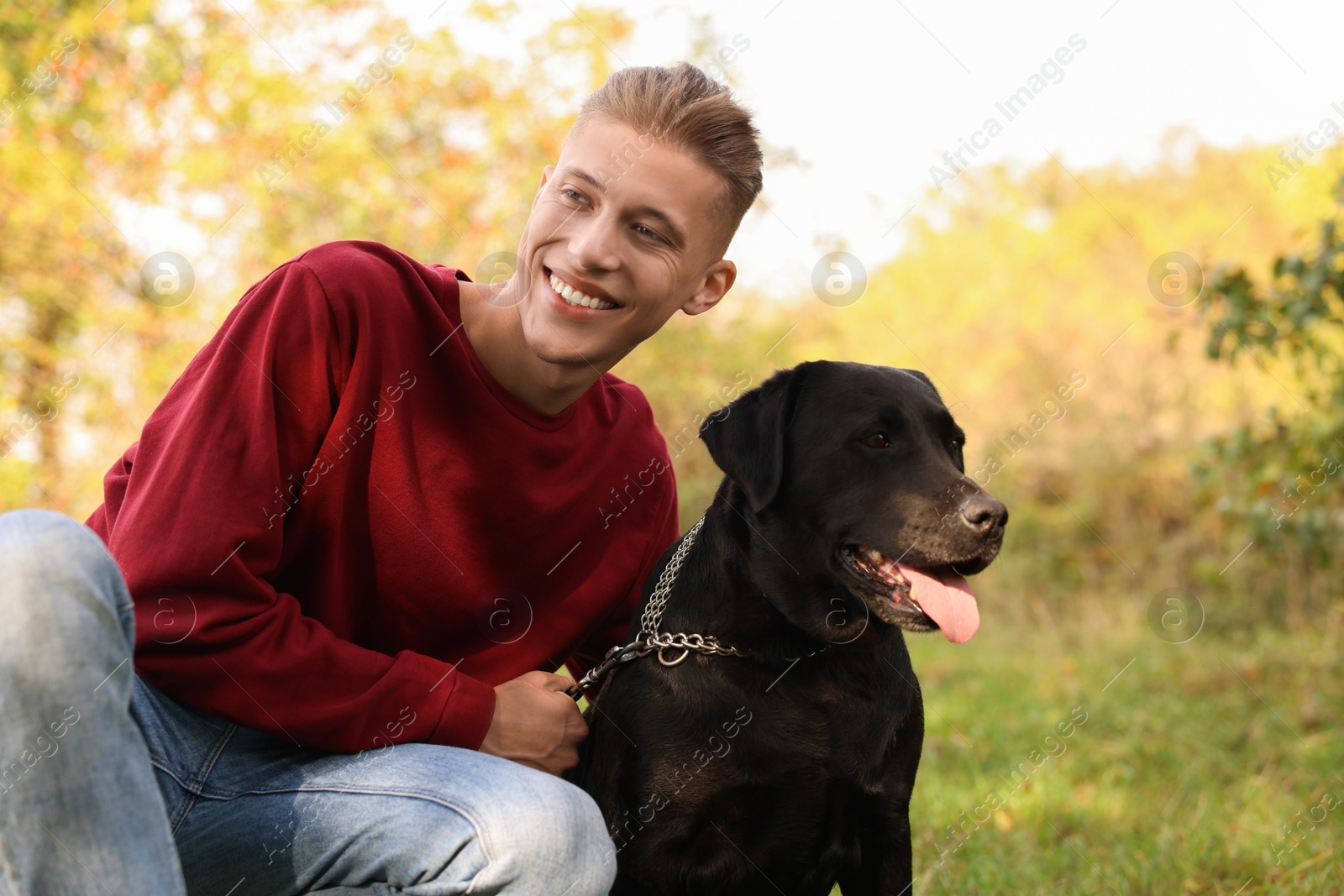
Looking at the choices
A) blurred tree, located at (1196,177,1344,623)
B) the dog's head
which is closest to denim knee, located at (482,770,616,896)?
the dog's head

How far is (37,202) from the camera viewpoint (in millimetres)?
7984

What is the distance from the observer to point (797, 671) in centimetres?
225

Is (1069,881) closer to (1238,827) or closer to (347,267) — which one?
(1238,827)

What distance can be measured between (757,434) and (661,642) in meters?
0.49

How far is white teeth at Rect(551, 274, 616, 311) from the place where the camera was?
7.62 ft

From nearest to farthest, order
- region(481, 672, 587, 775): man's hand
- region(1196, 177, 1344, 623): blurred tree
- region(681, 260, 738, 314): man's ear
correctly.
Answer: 1. region(481, 672, 587, 775): man's hand
2. region(681, 260, 738, 314): man's ear
3. region(1196, 177, 1344, 623): blurred tree

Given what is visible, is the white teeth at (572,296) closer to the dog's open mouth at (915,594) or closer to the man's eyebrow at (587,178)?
the man's eyebrow at (587,178)

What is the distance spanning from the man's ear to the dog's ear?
27 cm

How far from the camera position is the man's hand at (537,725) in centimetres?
210

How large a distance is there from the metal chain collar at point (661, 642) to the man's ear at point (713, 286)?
0.53 meters

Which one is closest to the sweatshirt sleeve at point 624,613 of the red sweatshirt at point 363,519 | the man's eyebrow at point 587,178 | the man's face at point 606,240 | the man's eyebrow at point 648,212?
the red sweatshirt at point 363,519

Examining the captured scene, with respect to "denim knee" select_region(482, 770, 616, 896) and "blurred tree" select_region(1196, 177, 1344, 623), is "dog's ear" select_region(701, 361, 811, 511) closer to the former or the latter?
"denim knee" select_region(482, 770, 616, 896)

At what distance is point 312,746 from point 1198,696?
4573mm

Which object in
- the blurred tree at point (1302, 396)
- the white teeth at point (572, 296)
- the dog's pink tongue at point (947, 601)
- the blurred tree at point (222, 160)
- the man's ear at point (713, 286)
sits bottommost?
the blurred tree at point (222, 160)
